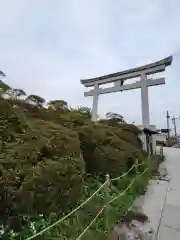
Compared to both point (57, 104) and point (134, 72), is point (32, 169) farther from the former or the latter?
point (134, 72)

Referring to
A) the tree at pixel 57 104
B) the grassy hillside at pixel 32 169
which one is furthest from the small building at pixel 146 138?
the grassy hillside at pixel 32 169

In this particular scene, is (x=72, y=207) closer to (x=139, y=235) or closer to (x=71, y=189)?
(x=71, y=189)

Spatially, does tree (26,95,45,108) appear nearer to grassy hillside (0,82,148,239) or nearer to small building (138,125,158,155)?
grassy hillside (0,82,148,239)

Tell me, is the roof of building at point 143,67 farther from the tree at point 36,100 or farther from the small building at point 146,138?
the tree at point 36,100

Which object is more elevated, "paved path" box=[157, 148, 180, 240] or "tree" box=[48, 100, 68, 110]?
"tree" box=[48, 100, 68, 110]

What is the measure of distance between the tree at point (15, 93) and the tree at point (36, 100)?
1.43 feet

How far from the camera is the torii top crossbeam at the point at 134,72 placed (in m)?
15.6

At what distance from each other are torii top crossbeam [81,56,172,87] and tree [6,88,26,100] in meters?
12.8

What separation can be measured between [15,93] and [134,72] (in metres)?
14.0

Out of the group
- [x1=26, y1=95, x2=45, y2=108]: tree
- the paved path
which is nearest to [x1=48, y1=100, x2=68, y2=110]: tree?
[x1=26, y1=95, x2=45, y2=108]: tree

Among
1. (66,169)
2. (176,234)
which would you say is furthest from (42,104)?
(176,234)

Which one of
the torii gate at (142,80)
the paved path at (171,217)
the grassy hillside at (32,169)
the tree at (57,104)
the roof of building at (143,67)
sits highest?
the roof of building at (143,67)

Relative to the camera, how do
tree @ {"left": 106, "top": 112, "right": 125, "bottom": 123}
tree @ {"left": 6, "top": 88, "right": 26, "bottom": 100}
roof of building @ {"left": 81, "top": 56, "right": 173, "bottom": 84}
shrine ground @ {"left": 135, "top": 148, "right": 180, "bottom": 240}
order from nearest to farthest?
tree @ {"left": 6, "top": 88, "right": 26, "bottom": 100} → shrine ground @ {"left": 135, "top": 148, "right": 180, "bottom": 240} → tree @ {"left": 106, "top": 112, "right": 125, "bottom": 123} → roof of building @ {"left": 81, "top": 56, "right": 173, "bottom": 84}

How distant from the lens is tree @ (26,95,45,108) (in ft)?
15.0
